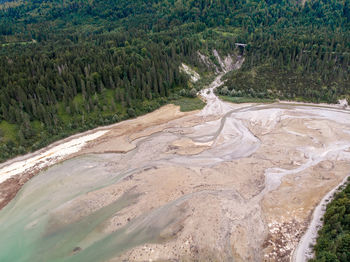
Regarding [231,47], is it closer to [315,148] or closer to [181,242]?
[315,148]

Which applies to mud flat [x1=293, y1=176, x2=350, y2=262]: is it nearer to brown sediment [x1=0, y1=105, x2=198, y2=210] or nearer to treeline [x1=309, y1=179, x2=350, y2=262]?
treeline [x1=309, y1=179, x2=350, y2=262]

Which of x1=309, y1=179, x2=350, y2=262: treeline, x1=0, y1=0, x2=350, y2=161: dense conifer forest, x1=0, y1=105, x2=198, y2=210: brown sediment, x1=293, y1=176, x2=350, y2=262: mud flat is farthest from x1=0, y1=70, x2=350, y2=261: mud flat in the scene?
x1=0, y1=0, x2=350, y2=161: dense conifer forest

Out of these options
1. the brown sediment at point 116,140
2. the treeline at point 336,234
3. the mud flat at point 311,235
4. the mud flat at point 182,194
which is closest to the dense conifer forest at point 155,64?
the brown sediment at point 116,140

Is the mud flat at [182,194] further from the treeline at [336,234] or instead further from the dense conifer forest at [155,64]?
the dense conifer forest at [155,64]

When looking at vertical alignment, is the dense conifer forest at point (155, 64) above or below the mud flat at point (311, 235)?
above

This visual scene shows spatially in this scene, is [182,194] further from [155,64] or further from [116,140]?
[155,64]

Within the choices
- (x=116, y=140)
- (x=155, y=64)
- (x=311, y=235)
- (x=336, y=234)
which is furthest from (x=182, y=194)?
(x=155, y=64)

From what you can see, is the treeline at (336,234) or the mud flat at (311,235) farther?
the mud flat at (311,235)
